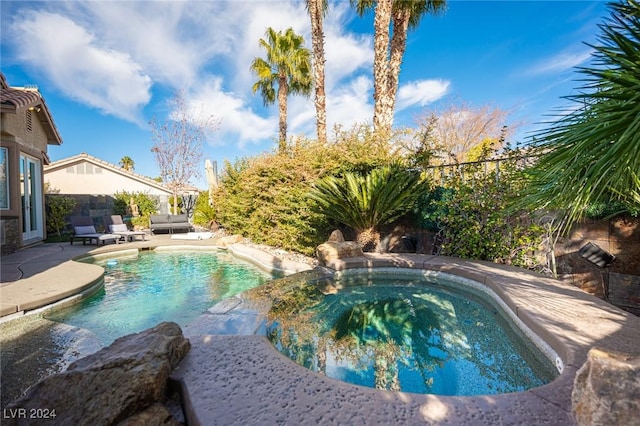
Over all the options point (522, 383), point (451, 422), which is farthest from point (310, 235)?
point (451, 422)

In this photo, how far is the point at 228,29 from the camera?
13.4m

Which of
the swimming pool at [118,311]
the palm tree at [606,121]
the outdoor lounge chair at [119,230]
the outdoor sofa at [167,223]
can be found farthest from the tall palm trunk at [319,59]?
the palm tree at [606,121]

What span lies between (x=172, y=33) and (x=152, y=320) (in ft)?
42.2

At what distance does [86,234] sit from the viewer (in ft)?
37.0

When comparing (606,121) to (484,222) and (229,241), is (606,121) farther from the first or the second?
(229,241)

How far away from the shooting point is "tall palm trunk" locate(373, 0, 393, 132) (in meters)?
10.0

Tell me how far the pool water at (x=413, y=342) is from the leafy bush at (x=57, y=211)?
14.2 metres

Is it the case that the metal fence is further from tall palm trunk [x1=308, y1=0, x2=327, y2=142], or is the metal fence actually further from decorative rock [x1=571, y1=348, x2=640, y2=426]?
tall palm trunk [x1=308, y1=0, x2=327, y2=142]

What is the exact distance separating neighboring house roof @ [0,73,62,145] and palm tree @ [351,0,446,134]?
10.2 m

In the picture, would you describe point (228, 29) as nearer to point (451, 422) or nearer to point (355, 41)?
point (355, 41)

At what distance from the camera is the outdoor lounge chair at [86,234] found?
11.0 m

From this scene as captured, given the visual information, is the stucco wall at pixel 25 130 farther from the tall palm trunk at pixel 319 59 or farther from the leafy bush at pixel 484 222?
the leafy bush at pixel 484 222

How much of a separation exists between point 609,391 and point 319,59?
13.3 meters

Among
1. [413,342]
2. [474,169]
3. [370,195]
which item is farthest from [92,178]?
[413,342]
